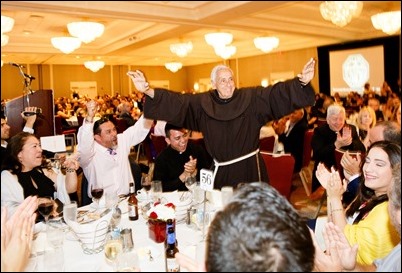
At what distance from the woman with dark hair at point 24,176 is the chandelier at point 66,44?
691mm

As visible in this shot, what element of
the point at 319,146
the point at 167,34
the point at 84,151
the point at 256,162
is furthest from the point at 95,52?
the point at 319,146

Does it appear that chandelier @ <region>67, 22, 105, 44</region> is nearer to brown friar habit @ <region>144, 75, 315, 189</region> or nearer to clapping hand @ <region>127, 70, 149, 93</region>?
clapping hand @ <region>127, 70, 149, 93</region>

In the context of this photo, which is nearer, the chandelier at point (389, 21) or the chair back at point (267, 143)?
the chandelier at point (389, 21)

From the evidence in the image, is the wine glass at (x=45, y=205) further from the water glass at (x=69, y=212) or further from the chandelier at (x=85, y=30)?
the chandelier at (x=85, y=30)

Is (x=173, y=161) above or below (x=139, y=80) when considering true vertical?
below

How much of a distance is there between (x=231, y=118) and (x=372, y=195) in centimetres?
91

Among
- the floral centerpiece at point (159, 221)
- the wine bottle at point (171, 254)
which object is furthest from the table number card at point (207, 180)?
the wine bottle at point (171, 254)

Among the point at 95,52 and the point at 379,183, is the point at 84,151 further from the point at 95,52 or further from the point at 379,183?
the point at 379,183

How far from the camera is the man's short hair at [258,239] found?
82 cm

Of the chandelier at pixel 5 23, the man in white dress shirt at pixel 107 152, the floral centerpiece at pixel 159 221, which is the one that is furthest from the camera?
the man in white dress shirt at pixel 107 152

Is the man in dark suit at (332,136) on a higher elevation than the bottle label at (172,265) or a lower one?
higher

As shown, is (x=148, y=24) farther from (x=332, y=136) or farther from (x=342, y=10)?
(x=332, y=136)

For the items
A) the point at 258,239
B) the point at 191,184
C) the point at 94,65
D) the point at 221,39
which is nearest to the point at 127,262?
the point at 258,239

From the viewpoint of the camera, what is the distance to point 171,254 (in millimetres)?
1542
